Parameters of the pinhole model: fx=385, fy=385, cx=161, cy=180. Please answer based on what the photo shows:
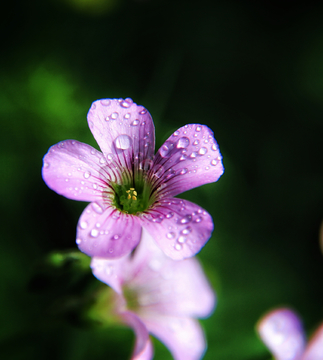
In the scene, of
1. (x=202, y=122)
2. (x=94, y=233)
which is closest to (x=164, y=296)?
(x=94, y=233)

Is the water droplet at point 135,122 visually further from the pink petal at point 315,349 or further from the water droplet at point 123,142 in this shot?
the pink petal at point 315,349

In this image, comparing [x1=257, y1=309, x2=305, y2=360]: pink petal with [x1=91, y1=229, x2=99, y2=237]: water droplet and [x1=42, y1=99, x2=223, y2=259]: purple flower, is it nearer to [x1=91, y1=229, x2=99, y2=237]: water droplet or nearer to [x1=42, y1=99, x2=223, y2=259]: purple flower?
[x1=42, y1=99, x2=223, y2=259]: purple flower

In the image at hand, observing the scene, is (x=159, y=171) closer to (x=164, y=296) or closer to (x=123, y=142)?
(x=123, y=142)

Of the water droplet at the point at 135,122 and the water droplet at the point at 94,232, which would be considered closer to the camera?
the water droplet at the point at 94,232

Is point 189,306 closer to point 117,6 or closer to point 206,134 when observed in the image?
point 206,134

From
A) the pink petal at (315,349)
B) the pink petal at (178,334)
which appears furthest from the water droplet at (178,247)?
the pink petal at (315,349)

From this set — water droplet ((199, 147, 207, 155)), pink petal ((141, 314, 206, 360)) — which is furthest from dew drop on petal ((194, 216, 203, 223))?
pink petal ((141, 314, 206, 360))
